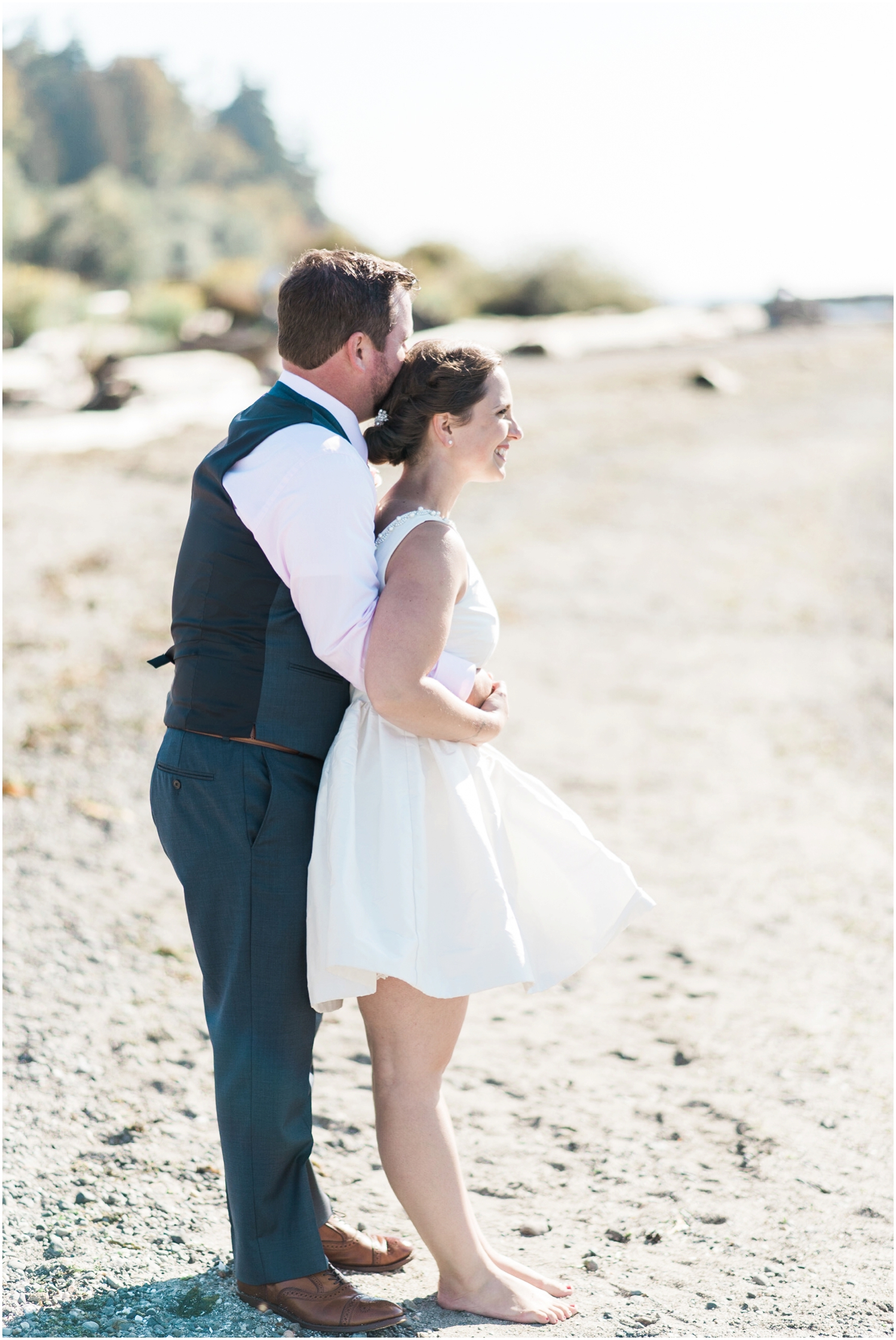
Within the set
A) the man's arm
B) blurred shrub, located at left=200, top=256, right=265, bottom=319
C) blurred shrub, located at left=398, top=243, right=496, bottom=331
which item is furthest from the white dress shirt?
blurred shrub, located at left=398, top=243, right=496, bottom=331

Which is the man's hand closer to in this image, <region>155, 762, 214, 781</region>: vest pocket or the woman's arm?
the woman's arm

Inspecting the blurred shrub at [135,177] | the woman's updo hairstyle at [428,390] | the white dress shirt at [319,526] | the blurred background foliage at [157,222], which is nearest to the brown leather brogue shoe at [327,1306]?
the white dress shirt at [319,526]

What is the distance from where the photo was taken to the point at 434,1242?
2492 mm

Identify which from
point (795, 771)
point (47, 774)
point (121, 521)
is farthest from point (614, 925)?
point (121, 521)

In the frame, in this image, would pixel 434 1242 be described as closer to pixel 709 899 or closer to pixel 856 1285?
pixel 856 1285

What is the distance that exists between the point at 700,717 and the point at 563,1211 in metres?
5.30

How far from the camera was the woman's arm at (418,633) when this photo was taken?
2.22 meters

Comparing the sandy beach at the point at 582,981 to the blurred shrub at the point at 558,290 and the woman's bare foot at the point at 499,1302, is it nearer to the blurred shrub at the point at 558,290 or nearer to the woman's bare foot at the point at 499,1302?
the woman's bare foot at the point at 499,1302

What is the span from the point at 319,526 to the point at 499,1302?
1.68 metres

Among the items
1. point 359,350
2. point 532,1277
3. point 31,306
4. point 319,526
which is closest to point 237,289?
point 31,306

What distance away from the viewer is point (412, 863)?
2.33m

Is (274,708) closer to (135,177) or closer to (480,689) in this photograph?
(480,689)

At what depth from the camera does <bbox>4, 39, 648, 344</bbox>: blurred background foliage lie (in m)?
21.3

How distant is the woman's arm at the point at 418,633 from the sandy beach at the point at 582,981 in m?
1.29
